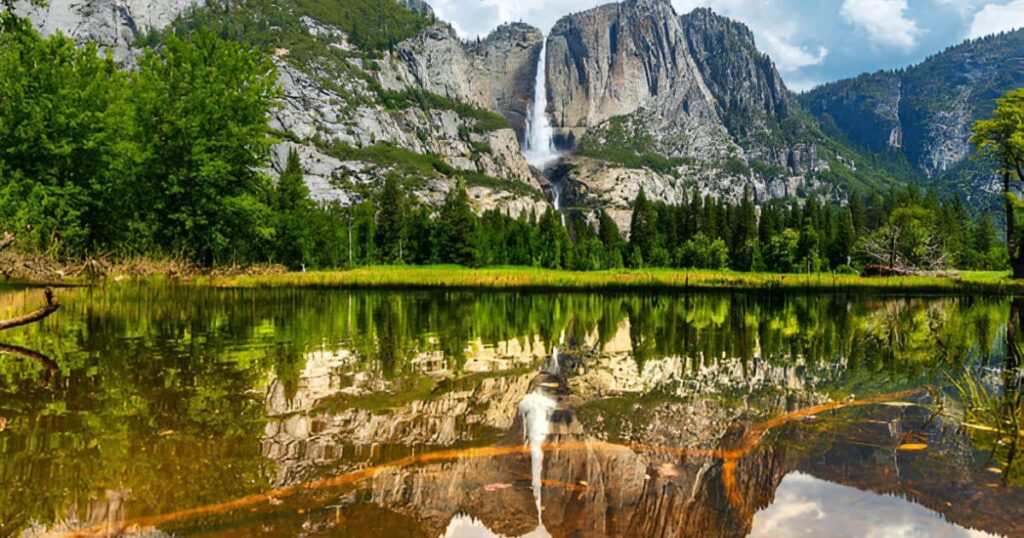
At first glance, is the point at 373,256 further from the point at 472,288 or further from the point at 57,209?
the point at 57,209

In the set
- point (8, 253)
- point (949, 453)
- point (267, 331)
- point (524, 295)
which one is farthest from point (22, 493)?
point (524, 295)

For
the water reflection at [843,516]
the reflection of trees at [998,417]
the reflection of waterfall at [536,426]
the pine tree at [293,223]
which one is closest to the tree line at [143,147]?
the pine tree at [293,223]

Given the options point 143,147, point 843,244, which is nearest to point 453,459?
point 143,147

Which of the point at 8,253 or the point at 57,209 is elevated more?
the point at 57,209

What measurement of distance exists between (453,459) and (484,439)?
63 cm

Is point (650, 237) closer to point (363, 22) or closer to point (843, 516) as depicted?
point (843, 516)

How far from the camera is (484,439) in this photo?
5680 mm

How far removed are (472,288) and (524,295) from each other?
3.53 meters

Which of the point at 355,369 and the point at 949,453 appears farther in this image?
the point at 355,369

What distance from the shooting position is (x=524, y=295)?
28.9 metres

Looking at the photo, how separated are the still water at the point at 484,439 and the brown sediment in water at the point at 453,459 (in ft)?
0.06

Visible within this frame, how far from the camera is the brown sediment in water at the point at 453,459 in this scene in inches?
148

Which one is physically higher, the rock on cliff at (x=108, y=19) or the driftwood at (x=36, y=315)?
the rock on cliff at (x=108, y=19)

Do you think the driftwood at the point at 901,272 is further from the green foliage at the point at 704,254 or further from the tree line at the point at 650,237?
the green foliage at the point at 704,254
